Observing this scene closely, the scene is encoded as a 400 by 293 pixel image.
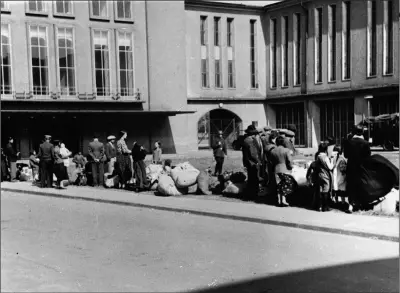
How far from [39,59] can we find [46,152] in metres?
18.9

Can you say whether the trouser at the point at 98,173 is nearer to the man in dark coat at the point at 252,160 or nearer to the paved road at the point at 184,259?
the man in dark coat at the point at 252,160

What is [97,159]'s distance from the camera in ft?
57.2

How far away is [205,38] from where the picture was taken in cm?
4181

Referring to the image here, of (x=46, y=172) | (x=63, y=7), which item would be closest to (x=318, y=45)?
(x=63, y=7)

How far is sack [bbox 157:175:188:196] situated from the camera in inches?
582

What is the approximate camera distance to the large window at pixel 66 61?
34312 millimetres

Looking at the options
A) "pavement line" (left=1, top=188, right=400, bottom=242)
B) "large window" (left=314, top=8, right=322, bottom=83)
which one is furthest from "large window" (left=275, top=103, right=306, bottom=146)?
"pavement line" (left=1, top=188, right=400, bottom=242)

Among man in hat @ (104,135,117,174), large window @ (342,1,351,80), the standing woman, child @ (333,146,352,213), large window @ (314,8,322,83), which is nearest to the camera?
child @ (333,146,352,213)

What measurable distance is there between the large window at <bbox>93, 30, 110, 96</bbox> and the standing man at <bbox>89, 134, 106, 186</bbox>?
18960 millimetres

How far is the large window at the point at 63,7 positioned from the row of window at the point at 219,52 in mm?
11512

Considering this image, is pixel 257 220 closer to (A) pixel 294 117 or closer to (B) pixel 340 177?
(B) pixel 340 177

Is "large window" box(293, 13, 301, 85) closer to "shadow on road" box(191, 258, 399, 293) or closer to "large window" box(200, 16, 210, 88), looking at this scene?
"large window" box(200, 16, 210, 88)

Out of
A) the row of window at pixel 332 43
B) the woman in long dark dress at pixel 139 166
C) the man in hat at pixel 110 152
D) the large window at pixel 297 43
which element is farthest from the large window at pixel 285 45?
the woman in long dark dress at pixel 139 166

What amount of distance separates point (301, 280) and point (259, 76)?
39240mm
